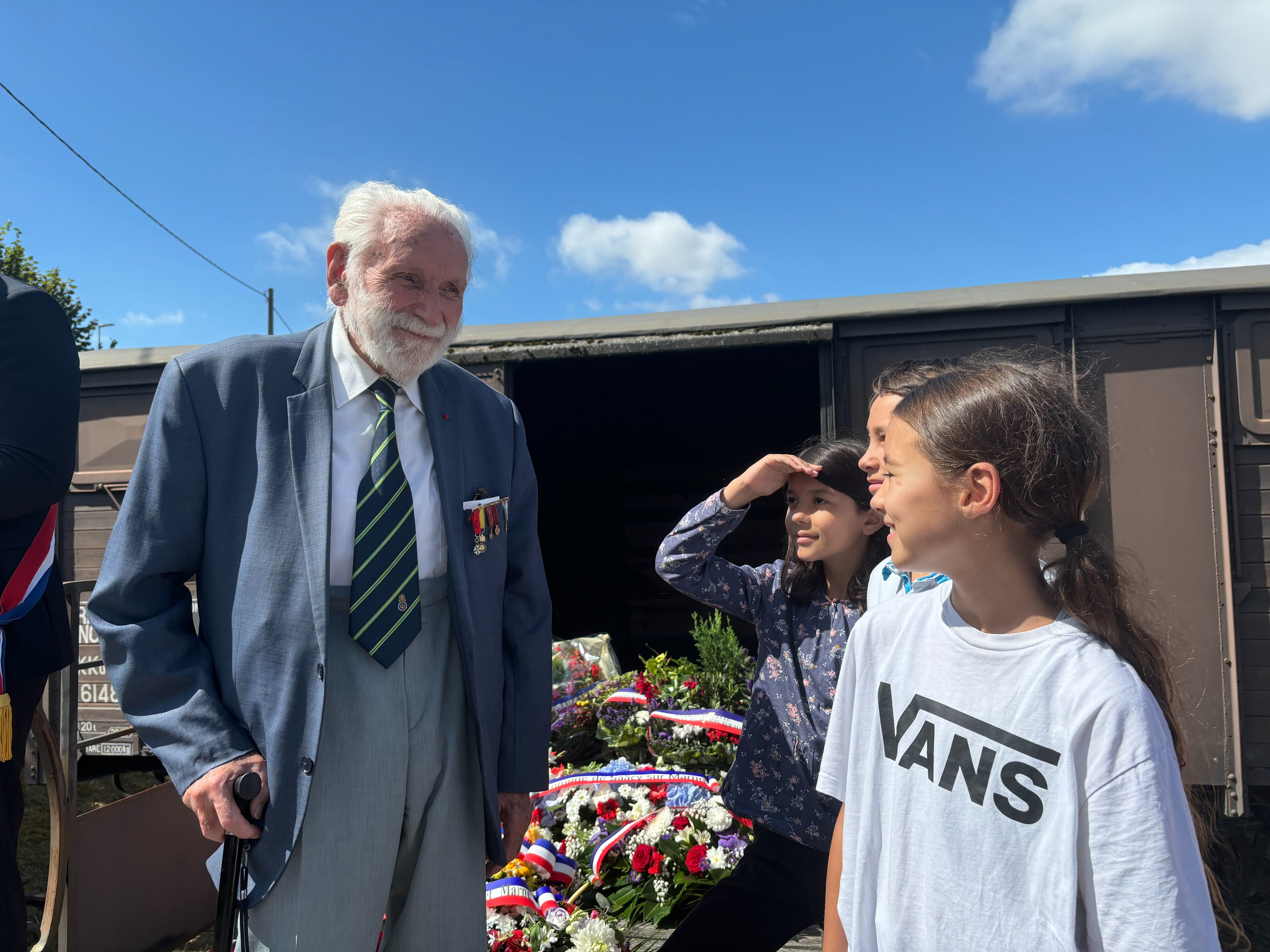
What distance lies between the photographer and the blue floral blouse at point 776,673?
1919 mm

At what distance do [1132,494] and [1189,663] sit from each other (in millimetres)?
874

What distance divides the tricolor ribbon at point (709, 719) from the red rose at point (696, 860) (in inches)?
27.3

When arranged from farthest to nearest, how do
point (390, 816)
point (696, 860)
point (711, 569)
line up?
point (696, 860) < point (711, 569) < point (390, 816)

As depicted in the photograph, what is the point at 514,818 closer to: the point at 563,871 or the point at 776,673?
the point at 776,673

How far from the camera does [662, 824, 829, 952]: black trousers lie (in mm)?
1924

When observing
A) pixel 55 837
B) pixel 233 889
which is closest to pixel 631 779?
pixel 55 837

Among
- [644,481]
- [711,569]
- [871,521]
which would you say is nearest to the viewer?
[871,521]

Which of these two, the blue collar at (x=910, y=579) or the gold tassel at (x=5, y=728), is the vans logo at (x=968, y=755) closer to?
the blue collar at (x=910, y=579)

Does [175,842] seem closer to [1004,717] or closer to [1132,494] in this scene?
[1004,717]

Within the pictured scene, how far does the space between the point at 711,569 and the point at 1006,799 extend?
117 cm

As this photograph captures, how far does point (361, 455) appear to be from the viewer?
163 cm

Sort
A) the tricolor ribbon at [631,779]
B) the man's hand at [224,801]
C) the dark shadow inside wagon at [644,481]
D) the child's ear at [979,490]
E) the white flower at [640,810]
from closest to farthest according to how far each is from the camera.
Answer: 1. the child's ear at [979,490]
2. the man's hand at [224,801]
3. the white flower at [640,810]
4. the tricolor ribbon at [631,779]
5. the dark shadow inside wagon at [644,481]

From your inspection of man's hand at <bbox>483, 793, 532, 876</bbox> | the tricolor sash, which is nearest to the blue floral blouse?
man's hand at <bbox>483, 793, 532, 876</bbox>

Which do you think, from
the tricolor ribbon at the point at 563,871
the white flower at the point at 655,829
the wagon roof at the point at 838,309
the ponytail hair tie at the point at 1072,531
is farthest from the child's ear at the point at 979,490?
the wagon roof at the point at 838,309
